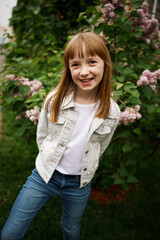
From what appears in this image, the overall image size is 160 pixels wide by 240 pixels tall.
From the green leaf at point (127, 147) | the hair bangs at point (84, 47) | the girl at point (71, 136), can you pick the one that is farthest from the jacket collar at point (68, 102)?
the green leaf at point (127, 147)

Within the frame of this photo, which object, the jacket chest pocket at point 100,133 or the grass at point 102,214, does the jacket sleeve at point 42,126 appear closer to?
the jacket chest pocket at point 100,133

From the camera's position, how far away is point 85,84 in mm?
1392

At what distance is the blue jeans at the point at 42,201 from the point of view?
1397 millimetres

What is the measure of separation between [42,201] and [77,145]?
0.43 metres

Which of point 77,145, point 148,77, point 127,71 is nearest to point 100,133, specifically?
point 77,145

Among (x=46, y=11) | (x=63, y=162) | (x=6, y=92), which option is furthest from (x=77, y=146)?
(x=46, y=11)

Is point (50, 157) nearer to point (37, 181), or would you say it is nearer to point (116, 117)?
point (37, 181)

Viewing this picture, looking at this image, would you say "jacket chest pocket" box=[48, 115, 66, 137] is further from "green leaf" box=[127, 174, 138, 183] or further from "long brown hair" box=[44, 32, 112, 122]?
"green leaf" box=[127, 174, 138, 183]

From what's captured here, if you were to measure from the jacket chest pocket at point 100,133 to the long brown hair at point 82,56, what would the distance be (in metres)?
0.09

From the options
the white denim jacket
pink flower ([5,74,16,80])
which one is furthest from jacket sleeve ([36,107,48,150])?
pink flower ([5,74,16,80])

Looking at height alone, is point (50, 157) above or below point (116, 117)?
below

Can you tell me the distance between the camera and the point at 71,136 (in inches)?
58.8

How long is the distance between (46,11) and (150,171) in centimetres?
331

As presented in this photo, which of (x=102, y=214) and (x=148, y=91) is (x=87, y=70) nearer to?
(x=148, y=91)
